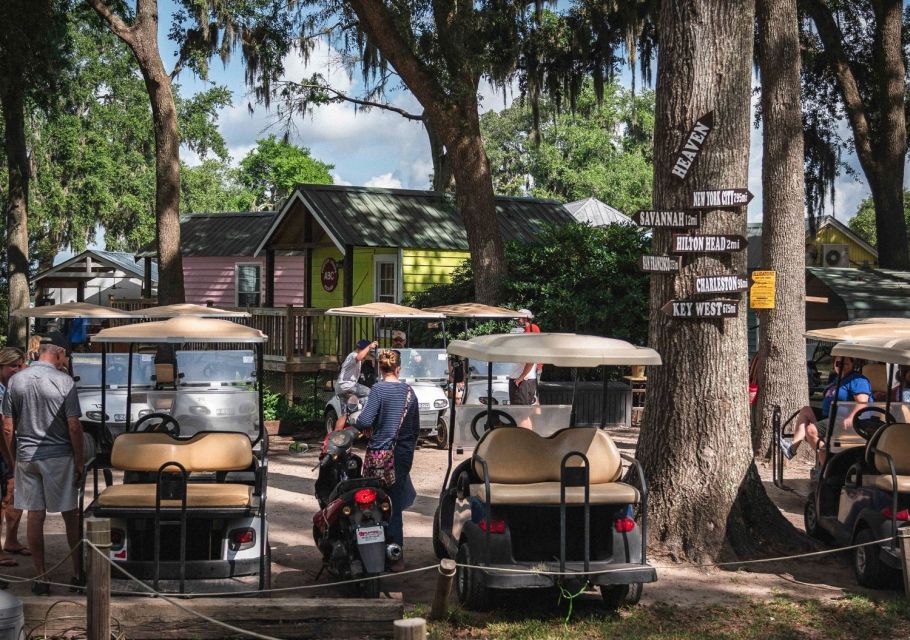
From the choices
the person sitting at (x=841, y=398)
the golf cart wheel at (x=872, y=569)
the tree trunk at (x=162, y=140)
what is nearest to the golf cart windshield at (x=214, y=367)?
the tree trunk at (x=162, y=140)

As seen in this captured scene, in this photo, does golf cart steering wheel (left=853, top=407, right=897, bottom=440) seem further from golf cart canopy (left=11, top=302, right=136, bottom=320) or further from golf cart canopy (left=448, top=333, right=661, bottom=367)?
golf cart canopy (left=11, top=302, right=136, bottom=320)

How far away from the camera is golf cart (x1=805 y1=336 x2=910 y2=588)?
789 centimetres

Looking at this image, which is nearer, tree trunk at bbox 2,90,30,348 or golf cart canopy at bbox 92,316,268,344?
golf cart canopy at bbox 92,316,268,344

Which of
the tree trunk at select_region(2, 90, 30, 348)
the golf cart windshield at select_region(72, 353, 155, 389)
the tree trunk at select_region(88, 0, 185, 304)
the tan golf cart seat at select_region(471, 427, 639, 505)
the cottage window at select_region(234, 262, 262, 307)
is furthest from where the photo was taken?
the cottage window at select_region(234, 262, 262, 307)

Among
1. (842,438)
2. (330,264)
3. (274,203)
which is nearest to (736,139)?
(842,438)

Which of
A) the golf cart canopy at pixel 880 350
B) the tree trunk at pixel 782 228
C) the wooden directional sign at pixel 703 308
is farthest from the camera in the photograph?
the tree trunk at pixel 782 228

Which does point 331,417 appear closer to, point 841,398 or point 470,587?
point 841,398

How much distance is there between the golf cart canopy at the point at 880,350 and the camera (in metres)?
8.04

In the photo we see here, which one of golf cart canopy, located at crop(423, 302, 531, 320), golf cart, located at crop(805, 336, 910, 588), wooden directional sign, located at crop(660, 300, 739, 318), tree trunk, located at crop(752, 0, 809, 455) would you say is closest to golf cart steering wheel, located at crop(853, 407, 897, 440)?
golf cart, located at crop(805, 336, 910, 588)

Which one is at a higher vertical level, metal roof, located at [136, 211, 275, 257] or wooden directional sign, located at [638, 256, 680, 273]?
metal roof, located at [136, 211, 275, 257]

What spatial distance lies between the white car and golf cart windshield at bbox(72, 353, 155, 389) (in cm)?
280

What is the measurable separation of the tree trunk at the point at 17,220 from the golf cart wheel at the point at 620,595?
21896mm

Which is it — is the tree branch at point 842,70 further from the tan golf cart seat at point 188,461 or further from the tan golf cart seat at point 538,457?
the tan golf cart seat at point 188,461

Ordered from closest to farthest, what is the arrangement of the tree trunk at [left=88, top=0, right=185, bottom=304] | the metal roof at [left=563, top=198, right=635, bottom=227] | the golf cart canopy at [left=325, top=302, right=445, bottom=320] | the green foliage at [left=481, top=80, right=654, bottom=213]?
1. the golf cart canopy at [left=325, top=302, right=445, bottom=320]
2. the tree trunk at [left=88, top=0, right=185, bottom=304]
3. the metal roof at [left=563, top=198, right=635, bottom=227]
4. the green foliage at [left=481, top=80, right=654, bottom=213]
